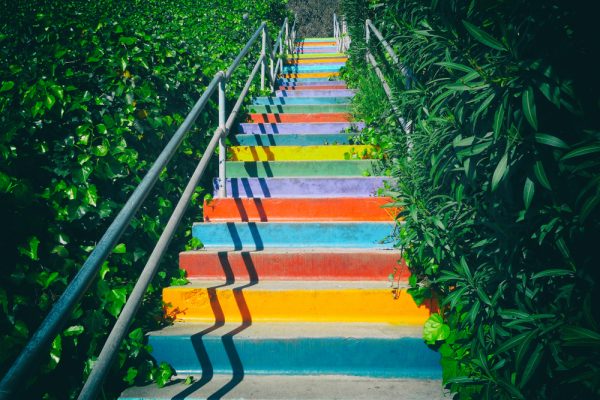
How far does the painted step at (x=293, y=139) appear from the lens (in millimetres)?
4043

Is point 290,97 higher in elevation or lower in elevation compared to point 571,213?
higher

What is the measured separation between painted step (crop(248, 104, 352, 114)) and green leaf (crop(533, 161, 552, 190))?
376 cm

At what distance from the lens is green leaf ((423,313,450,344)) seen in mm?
1901

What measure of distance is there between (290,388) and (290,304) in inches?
20.5

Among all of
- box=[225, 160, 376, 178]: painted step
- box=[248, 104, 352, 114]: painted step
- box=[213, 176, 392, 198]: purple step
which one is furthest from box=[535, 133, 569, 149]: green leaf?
box=[248, 104, 352, 114]: painted step

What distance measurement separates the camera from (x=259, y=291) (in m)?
2.27

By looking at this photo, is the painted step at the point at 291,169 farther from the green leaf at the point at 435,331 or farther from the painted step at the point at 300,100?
the painted step at the point at 300,100

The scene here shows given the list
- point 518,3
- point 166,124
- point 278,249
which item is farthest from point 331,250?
point 518,3

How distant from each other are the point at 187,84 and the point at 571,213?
3.22m

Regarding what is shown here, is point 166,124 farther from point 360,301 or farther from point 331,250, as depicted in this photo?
point 360,301

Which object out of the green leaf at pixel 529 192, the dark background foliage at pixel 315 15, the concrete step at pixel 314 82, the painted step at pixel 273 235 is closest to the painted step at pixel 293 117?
the concrete step at pixel 314 82

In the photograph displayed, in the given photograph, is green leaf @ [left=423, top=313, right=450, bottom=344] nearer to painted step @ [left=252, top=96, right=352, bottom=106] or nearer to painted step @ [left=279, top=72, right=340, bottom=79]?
painted step @ [left=252, top=96, right=352, bottom=106]

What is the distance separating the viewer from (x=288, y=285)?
238cm

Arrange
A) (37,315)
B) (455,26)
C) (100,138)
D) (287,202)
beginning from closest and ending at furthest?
(455,26), (37,315), (100,138), (287,202)
